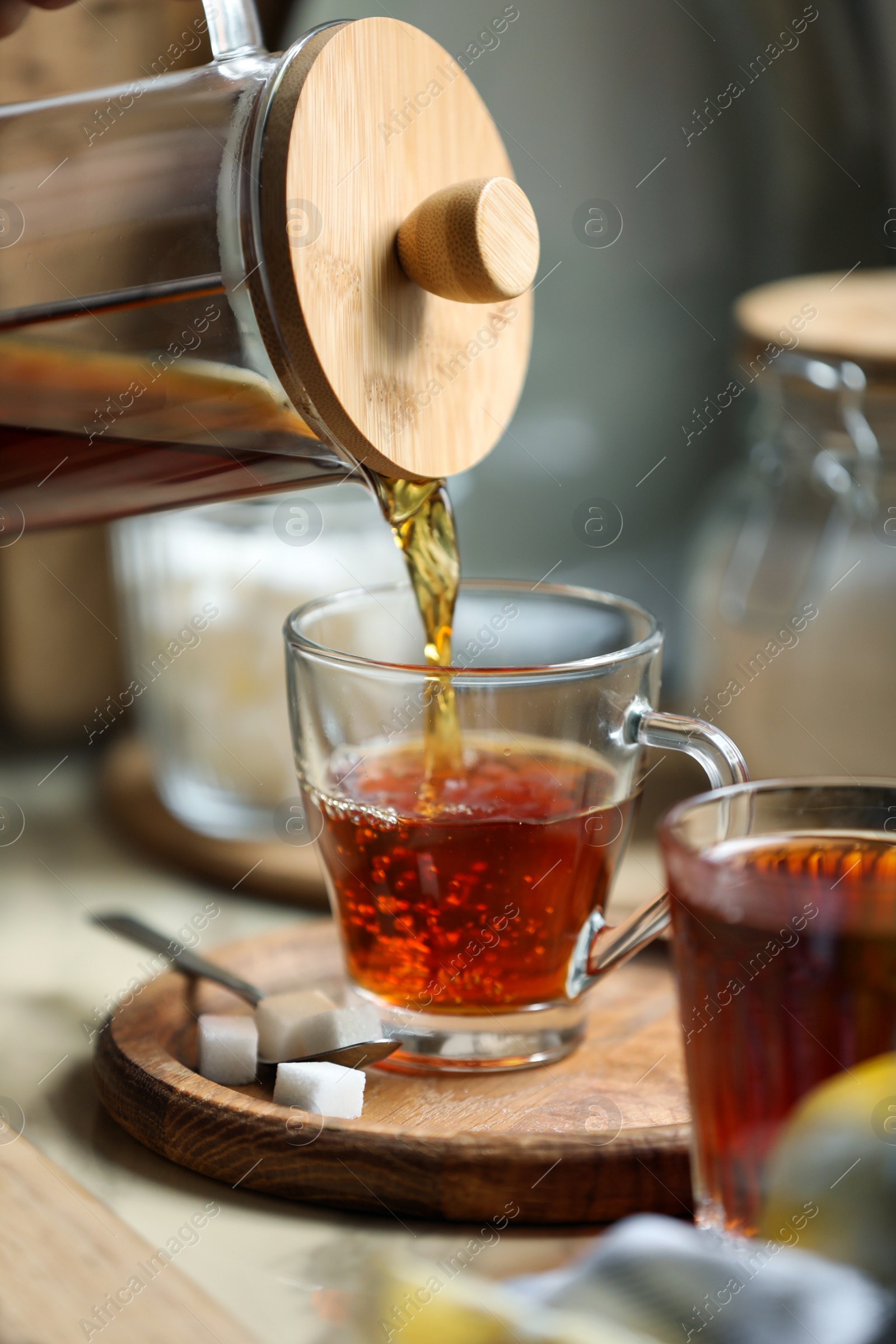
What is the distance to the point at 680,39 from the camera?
1.39 m

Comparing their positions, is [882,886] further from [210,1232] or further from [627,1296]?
[210,1232]

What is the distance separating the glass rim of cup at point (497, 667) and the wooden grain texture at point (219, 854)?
0.79 feet

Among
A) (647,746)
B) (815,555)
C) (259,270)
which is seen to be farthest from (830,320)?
(259,270)

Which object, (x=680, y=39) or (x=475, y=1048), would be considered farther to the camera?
(x=680, y=39)

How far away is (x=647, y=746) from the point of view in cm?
76

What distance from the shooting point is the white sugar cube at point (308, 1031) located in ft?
2.34

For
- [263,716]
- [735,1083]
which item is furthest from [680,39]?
[735,1083]

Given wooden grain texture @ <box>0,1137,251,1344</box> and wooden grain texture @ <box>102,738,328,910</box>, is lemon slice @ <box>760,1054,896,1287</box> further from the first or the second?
wooden grain texture @ <box>102,738,328,910</box>

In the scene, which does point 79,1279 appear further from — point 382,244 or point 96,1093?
point 382,244

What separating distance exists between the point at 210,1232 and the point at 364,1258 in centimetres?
7

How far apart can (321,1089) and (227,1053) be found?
71 mm
